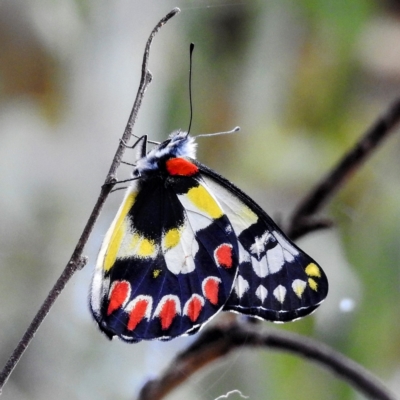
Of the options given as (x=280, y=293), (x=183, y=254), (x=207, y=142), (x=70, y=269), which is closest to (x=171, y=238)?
(x=183, y=254)

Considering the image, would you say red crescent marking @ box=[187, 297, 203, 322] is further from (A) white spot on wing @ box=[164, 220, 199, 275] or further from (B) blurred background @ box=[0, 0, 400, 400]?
(B) blurred background @ box=[0, 0, 400, 400]

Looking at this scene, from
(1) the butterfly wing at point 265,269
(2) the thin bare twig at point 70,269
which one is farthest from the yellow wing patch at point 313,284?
(2) the thin bare twig at point 70,269

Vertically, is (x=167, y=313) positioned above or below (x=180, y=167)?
below

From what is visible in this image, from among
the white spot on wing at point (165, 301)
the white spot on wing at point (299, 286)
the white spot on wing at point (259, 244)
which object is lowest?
the white spot on wing at point (165, 301)

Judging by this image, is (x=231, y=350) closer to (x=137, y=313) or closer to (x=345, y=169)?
(x=137, y=313)

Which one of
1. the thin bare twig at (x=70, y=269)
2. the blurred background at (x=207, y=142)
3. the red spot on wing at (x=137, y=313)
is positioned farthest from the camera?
the blurred background at (x=207, y=142)

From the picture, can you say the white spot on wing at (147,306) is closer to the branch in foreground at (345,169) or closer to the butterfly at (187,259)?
the butterfly at (187,259)
